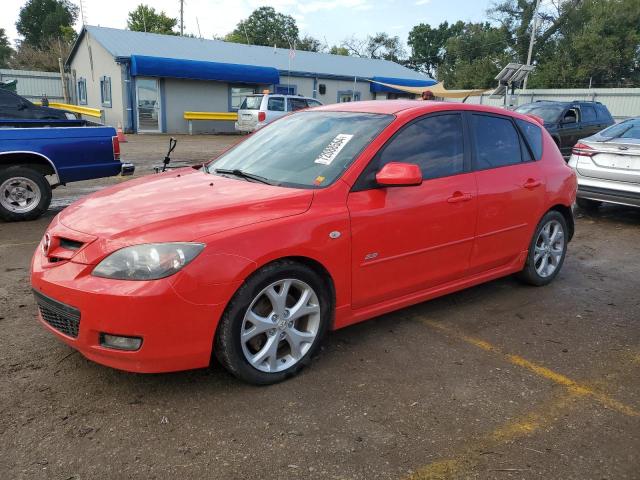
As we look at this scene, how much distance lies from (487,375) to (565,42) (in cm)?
5178

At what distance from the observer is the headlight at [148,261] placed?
276 cm

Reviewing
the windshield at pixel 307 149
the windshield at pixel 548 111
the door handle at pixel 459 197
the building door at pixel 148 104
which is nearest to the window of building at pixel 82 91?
the building door at pixel 148 104

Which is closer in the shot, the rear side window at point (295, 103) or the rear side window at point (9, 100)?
the rear side window at point (9, 100)

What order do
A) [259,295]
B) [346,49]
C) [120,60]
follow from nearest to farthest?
[259,295]
[120,60]
[346,49]

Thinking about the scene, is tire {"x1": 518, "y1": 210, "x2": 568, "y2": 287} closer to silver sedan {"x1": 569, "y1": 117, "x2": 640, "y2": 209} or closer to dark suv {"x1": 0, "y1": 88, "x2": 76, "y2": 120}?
silver sedan {"x1": 569, "y1": 117, "x2": 640, "y2": 209}

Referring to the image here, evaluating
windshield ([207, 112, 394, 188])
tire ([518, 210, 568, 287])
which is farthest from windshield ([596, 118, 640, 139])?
windshield ([207, 112, 394, 188])

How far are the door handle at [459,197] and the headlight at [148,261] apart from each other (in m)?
1.96

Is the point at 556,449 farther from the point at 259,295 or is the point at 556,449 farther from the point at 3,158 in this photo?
the point at 3,158

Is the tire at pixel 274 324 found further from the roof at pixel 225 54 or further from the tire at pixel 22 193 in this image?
the roof at pixel 225 54

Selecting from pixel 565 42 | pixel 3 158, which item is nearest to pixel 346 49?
pixel 565 42

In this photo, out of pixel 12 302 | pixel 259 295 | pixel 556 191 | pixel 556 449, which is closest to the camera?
pixel 556 449

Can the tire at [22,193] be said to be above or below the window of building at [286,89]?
A: below

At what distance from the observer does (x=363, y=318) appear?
3633 mm

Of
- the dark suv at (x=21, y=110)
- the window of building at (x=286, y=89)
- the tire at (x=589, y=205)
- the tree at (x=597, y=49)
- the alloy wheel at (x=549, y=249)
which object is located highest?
the tree at (x=597, y=49)
